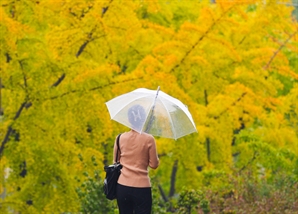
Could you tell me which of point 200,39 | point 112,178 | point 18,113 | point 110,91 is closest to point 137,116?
point 112,178

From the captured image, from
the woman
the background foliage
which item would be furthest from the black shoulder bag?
the background foliage

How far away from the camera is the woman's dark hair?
19.6 feet

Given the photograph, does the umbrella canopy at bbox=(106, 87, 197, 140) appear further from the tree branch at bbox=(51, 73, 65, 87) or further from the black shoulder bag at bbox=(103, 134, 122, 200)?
the tree branch at bbox=(51, 73, 65, 87)

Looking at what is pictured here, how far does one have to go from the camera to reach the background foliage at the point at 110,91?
32.4 ft

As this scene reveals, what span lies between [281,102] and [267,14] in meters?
1.77

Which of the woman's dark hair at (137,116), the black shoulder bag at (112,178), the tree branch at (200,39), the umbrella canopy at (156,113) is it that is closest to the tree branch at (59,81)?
the tree branch at (200,39)

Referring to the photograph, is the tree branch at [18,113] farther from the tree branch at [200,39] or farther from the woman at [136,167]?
the woman at [136,167]

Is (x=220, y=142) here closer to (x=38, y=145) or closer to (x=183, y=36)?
(x=183, y=36)

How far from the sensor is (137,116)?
6.06 meters

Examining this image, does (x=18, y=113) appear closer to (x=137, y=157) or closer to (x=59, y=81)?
(x=59, y=81)

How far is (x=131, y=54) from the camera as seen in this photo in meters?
12.4

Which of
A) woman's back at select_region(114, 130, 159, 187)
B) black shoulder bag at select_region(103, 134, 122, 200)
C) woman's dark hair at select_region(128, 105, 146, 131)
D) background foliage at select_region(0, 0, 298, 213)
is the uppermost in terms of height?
woman's dark hair at select_region(128, 105, 146, 131)

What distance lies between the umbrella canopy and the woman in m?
0.08

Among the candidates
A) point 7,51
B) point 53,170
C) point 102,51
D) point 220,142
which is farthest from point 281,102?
point 7,51
